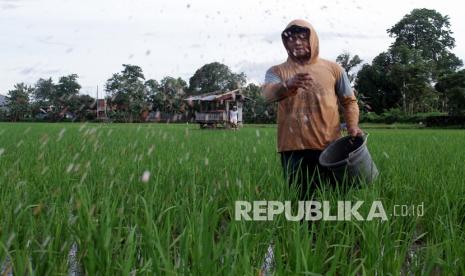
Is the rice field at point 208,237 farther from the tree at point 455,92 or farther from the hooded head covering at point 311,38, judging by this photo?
the tree at point 455,92

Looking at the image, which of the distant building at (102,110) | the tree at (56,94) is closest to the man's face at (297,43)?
the distant building at (102,110)

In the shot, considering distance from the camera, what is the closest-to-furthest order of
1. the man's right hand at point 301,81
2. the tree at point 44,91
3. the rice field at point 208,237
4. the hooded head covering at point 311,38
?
the rice field at point 208,237, the man's right hand at point 301,81, the hooded head covering at point 311,38, the tree at point 44,91

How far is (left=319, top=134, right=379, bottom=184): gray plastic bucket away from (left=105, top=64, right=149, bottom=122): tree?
39.0m

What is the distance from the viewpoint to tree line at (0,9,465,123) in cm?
3284

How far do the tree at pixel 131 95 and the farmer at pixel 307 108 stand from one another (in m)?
38.9

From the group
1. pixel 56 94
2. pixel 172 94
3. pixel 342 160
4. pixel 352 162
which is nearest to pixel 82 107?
pixel 172 94

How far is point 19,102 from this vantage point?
51.3 metres

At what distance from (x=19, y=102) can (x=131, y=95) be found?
14893mm

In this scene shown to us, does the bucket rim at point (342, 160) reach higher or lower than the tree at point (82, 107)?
lower

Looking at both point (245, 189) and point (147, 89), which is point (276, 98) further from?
point (147, 89)

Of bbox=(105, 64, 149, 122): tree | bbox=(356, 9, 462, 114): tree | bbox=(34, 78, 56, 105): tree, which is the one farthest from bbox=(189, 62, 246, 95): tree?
bbox=(34, 78, 56, 105): tree

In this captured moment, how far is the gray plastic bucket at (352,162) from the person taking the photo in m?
2.63

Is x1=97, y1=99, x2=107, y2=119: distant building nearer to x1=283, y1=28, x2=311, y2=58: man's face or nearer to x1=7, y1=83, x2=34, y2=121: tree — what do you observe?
x1=7, y1=83, x2=34, y2=121: tree

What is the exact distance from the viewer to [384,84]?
3950cm
